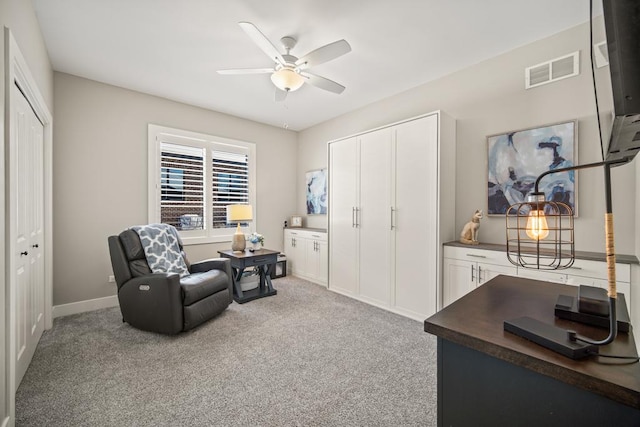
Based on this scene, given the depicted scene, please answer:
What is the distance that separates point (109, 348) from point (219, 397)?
1362mm

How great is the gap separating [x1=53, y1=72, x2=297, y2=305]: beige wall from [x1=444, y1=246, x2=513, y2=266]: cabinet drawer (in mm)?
3607

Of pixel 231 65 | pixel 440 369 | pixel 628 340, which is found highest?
pixel 231 65

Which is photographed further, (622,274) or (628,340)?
(622,274)

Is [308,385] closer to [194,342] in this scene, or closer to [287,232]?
[194,342]

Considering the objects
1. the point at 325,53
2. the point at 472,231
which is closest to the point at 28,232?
the point at 325,53

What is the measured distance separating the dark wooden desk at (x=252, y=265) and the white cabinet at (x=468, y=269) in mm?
2292

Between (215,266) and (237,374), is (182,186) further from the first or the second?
(237,374)

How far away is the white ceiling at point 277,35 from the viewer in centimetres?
231

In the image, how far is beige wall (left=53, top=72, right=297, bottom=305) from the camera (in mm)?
3348

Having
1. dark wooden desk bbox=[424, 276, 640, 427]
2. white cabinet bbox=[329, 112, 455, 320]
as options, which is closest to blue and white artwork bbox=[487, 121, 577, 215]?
white cabinet bbox=[329, 112, 455, 320]

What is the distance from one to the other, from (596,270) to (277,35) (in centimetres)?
333

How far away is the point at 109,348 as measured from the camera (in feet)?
8.35

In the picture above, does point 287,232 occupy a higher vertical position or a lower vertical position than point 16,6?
lower

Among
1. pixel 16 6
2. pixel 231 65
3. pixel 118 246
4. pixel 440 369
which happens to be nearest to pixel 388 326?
pixel 440 369
